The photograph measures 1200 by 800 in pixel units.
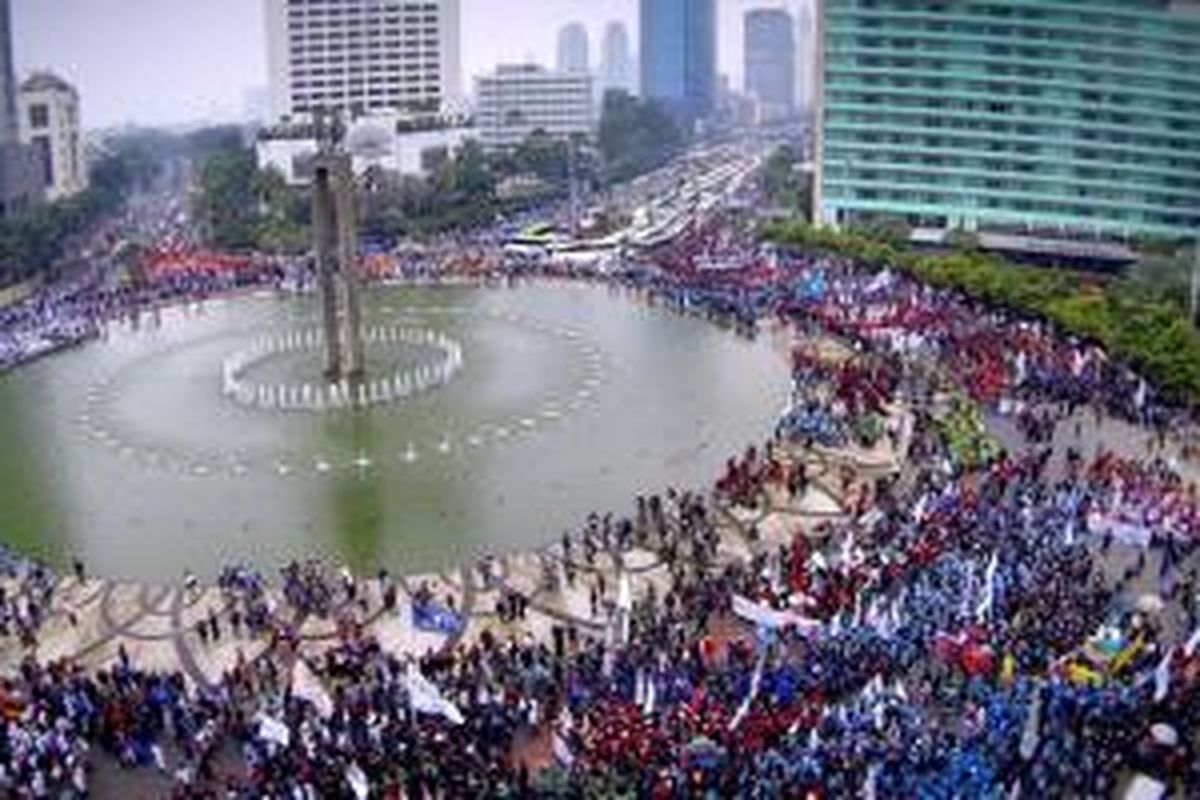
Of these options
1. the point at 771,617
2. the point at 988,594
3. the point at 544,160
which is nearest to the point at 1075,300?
the point at 988,594

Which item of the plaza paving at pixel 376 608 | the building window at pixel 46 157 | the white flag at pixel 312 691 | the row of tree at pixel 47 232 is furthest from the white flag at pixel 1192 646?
the building window at pixel 46 157

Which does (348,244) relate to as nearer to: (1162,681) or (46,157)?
(1162,681)

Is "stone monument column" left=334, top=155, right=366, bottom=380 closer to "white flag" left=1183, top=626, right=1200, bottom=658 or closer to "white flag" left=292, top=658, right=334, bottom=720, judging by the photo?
"white flag" left=292, top=658, right=334, bottom=720

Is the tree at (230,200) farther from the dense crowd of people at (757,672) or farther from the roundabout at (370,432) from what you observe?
the dense crowd of people at (757,672)

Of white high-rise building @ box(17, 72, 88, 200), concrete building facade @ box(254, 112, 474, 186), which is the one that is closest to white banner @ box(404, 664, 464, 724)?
concrete building facade @ box(254, 112, 474, 186)

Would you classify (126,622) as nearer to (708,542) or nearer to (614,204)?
(708,542)

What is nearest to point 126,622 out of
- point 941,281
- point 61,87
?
point 941,281
